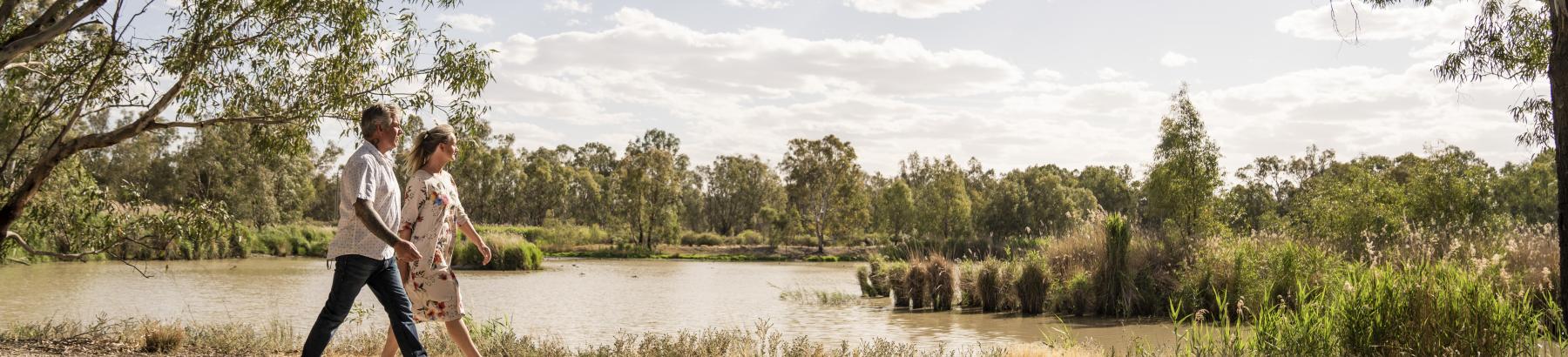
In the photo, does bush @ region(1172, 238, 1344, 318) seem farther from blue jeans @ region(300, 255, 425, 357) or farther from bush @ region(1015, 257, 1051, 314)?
blue jeans @ region(300, 255, 425, 357)

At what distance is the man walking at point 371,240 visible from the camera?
4.07 m

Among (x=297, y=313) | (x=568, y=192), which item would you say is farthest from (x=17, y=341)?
(x=568, y=192)

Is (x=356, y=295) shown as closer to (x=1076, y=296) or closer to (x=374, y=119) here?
(x=374, y=119)

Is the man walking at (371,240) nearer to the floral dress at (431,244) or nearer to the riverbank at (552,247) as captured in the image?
the floral dress at (431,244)

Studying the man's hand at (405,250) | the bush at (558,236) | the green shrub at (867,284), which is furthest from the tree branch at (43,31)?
the bush at (558,236)

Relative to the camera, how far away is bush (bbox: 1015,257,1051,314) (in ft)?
45.8

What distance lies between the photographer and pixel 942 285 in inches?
585

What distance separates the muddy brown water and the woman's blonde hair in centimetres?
269

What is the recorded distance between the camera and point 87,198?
7.59m

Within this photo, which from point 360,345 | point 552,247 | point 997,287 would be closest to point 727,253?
point 552,247

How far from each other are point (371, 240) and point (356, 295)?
25 cm

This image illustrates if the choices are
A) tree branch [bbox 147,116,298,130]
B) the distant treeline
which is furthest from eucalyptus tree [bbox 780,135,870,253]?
tree branch [bbox 147,116,298,130]

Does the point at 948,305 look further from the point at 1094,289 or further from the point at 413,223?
the point at 413,223

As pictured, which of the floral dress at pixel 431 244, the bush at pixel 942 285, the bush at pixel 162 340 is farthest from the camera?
the bush at pixel 942 285
